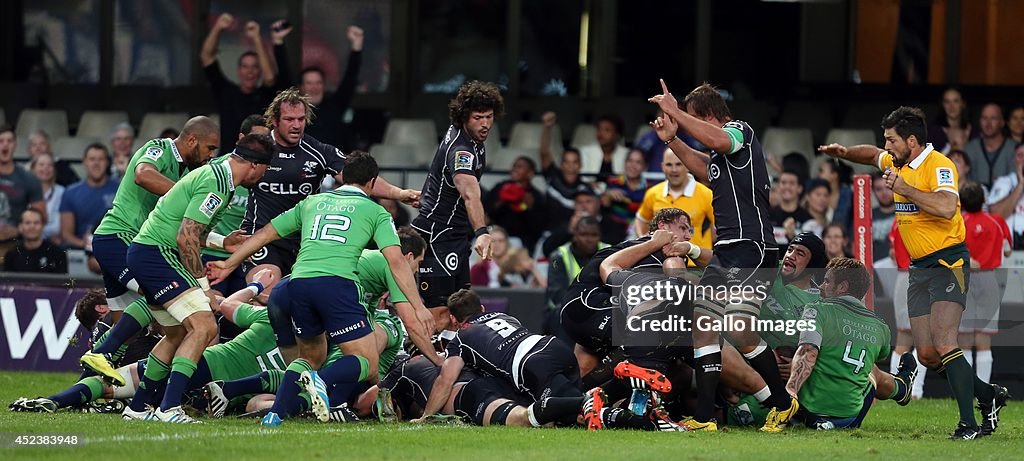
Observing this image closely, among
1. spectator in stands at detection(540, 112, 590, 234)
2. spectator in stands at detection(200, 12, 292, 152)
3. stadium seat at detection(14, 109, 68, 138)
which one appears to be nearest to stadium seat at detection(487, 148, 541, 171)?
spectator in stands at detection(540, 112, 590, 234)

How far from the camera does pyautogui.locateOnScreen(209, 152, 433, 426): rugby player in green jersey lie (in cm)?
1043

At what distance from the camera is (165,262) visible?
1073 cm

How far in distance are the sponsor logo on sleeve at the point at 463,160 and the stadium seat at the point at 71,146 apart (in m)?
8.06

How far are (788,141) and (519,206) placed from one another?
134 inches

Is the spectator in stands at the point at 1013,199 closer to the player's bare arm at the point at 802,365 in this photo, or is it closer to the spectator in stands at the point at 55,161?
the player's bare arm at the point at 802,365

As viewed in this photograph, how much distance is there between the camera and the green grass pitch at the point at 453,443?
29.3ft

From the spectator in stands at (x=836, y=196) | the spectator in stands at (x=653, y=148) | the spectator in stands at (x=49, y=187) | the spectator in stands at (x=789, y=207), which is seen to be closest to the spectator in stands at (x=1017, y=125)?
the spectator in stands at (x=836, y=196)

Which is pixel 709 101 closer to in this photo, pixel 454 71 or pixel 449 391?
pixel 449 391

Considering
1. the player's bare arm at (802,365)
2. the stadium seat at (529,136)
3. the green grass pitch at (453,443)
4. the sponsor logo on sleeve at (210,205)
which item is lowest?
the green grass pitch at (453,443)

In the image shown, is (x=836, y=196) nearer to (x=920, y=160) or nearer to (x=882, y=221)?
(x=882, y=221)

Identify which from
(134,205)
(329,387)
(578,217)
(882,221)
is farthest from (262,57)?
(329,387)

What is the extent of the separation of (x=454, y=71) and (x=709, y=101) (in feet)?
30.9

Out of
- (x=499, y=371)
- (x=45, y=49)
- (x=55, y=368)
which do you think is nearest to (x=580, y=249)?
(x=499, y=371)

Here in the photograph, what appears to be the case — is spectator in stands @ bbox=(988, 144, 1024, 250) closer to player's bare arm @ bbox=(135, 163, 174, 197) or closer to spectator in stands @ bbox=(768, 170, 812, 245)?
spectator in stands @ bbox=(768, 170, 812, 245)
